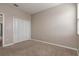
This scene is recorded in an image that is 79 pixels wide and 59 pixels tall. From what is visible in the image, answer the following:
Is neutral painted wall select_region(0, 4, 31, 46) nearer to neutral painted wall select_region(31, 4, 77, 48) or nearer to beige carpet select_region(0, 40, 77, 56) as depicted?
beige carpet select_region(0, 40, 77, 56)

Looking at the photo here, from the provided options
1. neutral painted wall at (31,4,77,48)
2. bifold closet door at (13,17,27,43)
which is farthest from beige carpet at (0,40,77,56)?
bifold closet door at (13,17,27,43)

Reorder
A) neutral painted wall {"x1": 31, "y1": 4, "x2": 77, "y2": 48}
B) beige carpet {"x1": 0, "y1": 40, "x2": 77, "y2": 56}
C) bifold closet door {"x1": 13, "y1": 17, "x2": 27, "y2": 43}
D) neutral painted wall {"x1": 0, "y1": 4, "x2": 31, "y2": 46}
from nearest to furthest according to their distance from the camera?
beige carpet {"x1": 0, "y1": 40, "x2": 77, "y2": 56} < neutral painted wall {"x1": 31, "y1": 4, "x2": 77, "y2": 48} < neutral painted wall {"x1": 0, "y1": 4, "x2": 31, "y2": 46} < bifold closet door {"x1": 13, "y1": 17, "x2": 27, "y2": 43}

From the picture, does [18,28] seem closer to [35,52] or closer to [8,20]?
[8,20]

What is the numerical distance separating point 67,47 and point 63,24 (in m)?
0.93

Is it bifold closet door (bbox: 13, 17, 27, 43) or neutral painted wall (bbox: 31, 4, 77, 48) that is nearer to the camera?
neutral painted wall (bbox: 31, 4, 77, 48)

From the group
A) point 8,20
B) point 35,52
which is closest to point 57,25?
point 35,52

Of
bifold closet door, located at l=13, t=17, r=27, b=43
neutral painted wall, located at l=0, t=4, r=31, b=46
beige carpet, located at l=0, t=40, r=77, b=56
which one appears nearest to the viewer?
beige carpet, located at l=0, t=40, r=77, b=56

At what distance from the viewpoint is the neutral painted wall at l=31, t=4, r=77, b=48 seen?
328 centimetres

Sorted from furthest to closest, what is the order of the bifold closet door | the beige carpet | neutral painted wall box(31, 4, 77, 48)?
the bifold closet door → neutral painted wall box(31, 4, 77, 48) → the beige carpet

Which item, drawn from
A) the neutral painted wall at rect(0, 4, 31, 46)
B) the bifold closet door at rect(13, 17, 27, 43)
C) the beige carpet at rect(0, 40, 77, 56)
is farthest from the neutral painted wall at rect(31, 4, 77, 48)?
the neutral painted wall at rect(0, 4, 31, 46)

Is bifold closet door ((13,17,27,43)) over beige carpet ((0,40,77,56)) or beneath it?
over

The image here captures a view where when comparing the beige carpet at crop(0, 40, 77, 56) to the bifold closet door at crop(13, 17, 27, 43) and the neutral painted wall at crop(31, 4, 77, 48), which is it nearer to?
the neutral painted wall at crop(31, 4, 77, 48)

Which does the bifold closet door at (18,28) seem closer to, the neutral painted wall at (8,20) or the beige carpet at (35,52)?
the neutral painted wall at (8,20)

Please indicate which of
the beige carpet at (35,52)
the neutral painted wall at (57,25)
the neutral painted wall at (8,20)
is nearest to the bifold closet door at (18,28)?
the neutral painted wall at (8,20)
